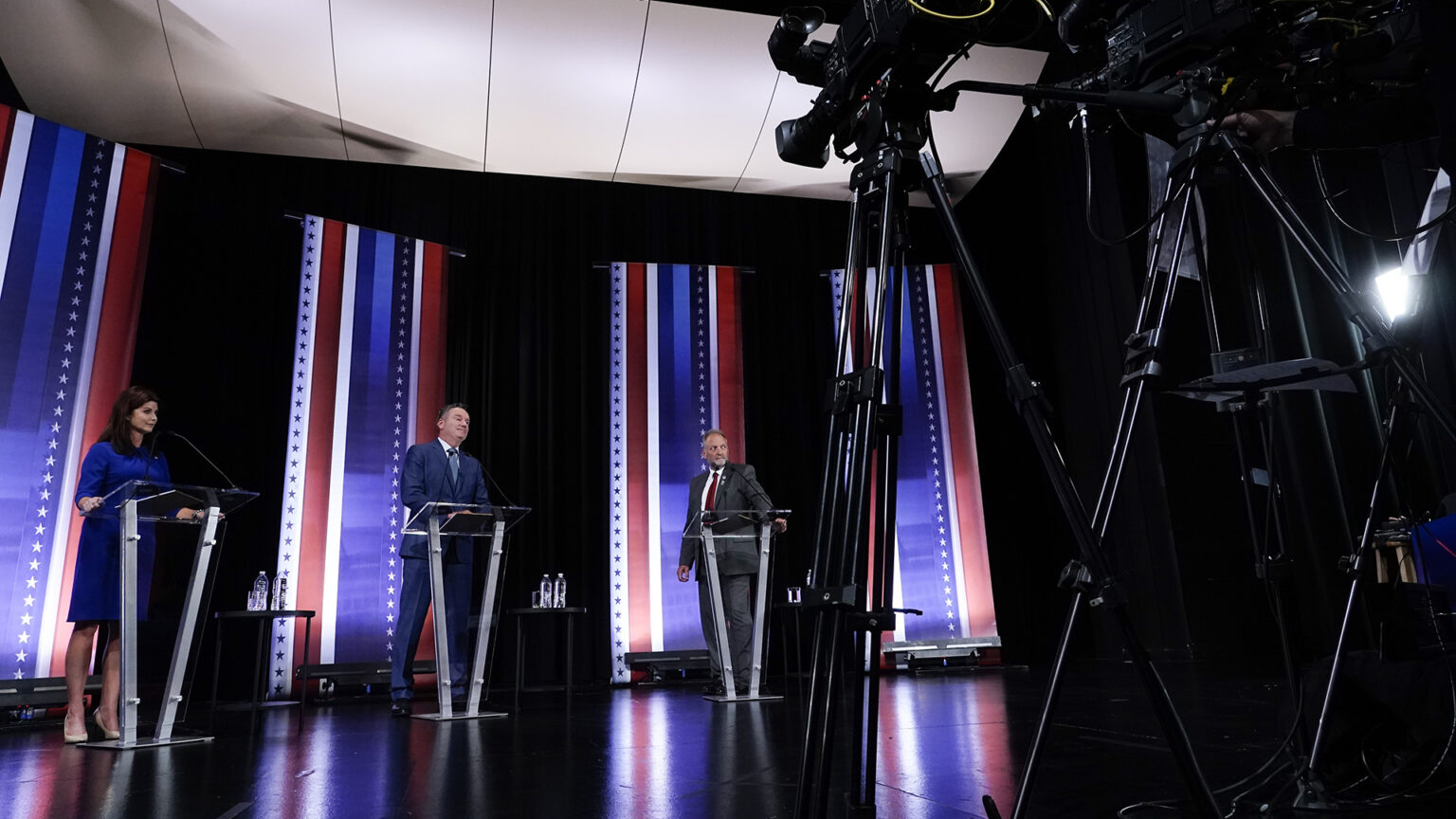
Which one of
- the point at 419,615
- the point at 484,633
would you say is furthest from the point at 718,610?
the point at 419,615

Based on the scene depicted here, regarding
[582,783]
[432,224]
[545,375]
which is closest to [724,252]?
[545,375]

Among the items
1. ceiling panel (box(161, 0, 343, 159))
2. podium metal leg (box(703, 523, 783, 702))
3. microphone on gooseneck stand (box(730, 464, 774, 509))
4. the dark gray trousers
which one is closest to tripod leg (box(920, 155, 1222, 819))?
podium metal leg (box(703, 523, 783, 702))

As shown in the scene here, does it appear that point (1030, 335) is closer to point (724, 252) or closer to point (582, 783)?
point (724, 252)

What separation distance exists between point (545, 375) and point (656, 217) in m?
1.64

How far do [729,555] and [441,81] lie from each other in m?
3.55

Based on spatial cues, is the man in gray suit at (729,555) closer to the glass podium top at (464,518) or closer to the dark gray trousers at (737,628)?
the dark gray trousers at (737,628)

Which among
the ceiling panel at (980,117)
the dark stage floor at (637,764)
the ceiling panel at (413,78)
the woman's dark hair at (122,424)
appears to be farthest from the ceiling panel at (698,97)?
the dark stage floor at (637,764)

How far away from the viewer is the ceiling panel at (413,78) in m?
5.12

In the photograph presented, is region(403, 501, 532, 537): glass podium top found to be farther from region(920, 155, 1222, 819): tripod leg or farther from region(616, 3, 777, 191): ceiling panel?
region(616, 3, 777, 191): ceiling panel

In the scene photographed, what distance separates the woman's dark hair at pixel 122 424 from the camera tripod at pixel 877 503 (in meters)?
3.31

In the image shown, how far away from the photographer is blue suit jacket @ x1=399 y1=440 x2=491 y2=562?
433cm

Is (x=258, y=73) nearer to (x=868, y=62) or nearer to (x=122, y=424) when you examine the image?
(x=122, y=424)

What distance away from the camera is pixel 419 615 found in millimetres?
4395

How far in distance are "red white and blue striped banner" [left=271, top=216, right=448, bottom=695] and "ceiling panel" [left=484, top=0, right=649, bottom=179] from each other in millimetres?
1080
